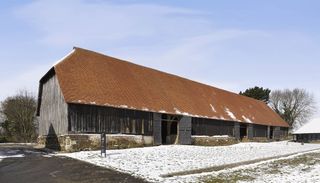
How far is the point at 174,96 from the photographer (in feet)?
124

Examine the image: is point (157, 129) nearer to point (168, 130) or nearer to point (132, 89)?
point (168, 130)

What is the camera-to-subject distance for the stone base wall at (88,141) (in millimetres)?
25594

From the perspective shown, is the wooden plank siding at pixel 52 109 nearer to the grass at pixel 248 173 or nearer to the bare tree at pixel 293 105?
the grass at pixel 248 173

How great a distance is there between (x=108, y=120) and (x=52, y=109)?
446cm

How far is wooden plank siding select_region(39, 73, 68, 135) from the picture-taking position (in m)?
26.9

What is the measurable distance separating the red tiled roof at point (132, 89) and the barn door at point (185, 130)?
28.1 inches

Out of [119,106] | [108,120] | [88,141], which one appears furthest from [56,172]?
[119,106]

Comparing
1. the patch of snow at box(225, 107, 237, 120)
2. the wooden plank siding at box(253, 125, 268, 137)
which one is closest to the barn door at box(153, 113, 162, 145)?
the patch of snow at box(225, 107, 237, 120)

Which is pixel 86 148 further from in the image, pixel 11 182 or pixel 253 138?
pixel 253 138

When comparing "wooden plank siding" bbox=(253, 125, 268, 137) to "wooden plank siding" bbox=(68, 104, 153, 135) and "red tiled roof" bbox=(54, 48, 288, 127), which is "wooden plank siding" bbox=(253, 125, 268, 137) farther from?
"wooden plank siding" bbox=(68, 104, 153, 135)

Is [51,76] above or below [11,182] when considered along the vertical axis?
above

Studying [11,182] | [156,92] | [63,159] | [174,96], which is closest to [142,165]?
[63,159]

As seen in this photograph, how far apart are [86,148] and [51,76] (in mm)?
7005

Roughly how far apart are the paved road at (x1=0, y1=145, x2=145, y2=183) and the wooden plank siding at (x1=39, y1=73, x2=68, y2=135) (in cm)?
625
